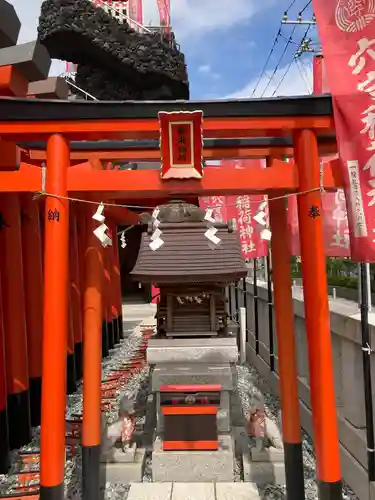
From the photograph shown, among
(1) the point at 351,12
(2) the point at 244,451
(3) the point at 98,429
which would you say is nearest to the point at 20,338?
(3) the point at 98,429

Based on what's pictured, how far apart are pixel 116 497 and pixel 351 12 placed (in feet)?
21.0

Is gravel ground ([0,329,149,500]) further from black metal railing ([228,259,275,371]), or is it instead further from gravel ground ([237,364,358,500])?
black metal railing ([228,259,275,371])

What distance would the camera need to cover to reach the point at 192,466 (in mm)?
5949

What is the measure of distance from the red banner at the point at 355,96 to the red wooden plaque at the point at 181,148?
1.40 m

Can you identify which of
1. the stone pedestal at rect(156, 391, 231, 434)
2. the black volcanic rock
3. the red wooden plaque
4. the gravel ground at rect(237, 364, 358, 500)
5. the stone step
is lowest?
the gravel ground at rect(237, 364, 358, 500)

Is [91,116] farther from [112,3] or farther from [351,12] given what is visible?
[112,3]

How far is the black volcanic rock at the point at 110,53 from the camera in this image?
21.7 m

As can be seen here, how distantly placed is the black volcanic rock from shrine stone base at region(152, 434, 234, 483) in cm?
2151

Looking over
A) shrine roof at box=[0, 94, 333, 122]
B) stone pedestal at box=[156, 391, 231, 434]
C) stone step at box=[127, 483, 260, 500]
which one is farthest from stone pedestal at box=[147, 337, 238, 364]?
shrine roof at box=[0, 94, 333, 122]

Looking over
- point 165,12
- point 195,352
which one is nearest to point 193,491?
point 195,352

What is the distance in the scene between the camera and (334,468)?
412cm

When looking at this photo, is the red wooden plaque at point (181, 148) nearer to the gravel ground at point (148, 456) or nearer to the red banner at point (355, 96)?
the red banner at point (355, 96)

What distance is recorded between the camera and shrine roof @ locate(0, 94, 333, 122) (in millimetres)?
4301

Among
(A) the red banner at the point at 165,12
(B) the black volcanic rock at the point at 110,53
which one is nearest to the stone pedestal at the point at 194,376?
(B) the black volcanic rock at the point at 110,53
